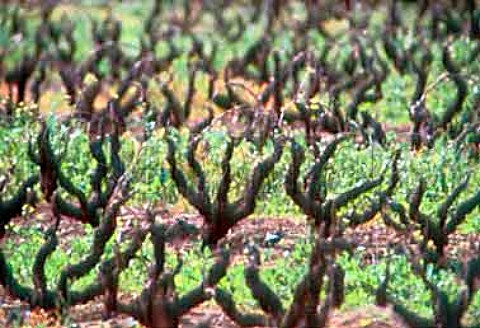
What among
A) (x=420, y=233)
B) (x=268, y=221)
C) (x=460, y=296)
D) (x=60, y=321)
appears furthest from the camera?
(x=268, y=221)

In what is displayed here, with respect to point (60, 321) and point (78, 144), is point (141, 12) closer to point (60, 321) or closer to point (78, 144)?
point (78, 144)

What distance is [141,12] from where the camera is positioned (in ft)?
61.2

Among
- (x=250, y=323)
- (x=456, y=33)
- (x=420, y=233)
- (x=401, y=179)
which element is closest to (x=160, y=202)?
(x=401, y=179)

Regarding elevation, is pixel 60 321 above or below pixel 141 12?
below

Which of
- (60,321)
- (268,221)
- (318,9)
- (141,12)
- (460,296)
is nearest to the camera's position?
(460,296)

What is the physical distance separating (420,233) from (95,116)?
2.96 meters

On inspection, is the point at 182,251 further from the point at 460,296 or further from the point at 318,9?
the point at 318,9

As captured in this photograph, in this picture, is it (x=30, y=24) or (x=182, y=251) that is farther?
(x=30, y=24)

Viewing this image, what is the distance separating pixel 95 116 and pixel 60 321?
11.2ft

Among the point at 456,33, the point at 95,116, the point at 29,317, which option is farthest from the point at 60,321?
the point at 456,33

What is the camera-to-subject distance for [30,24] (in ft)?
57.0

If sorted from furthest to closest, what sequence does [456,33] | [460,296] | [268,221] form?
[456,33]
[268,221]
[460,296]

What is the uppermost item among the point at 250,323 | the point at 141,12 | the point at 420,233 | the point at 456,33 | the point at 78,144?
the point at 141,12

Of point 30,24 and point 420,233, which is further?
point 30,24
